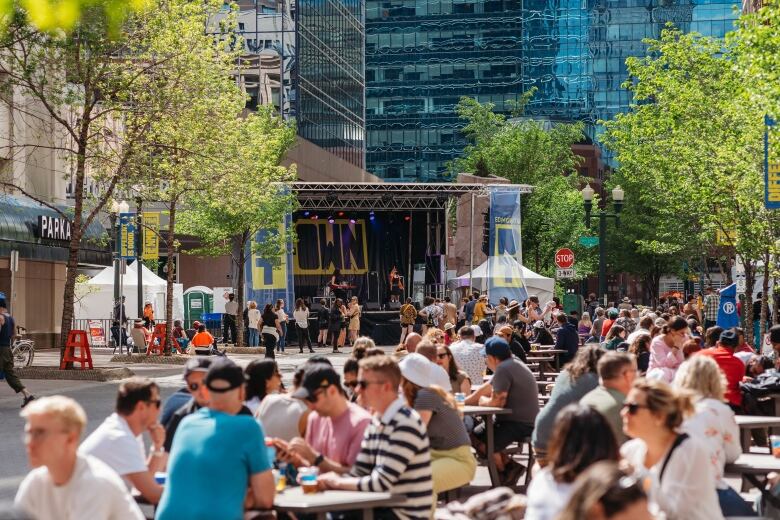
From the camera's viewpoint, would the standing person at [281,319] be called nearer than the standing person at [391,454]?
No

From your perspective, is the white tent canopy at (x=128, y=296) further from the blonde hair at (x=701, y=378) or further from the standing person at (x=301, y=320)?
the blonde hair at (x=701, y=378)

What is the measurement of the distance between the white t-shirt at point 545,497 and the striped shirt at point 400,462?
2388mm

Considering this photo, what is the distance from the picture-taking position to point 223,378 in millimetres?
7375

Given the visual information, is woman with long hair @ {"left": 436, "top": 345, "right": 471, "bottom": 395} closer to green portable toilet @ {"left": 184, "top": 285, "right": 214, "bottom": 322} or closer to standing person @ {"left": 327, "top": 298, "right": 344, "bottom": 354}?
standing person @ {"left": 327, "top": 298, "right": 344, "bottom": 354}

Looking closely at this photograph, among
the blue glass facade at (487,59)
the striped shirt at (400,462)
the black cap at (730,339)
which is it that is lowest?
the striped shirt at (400,462)

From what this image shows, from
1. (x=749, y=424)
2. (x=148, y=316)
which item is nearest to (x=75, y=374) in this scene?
(x=148, y=316)

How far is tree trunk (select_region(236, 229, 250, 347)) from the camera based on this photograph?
4809 cm

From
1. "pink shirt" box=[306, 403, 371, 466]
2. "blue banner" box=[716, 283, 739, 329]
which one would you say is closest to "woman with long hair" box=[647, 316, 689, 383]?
"pink shirt" box=[306, 403, 371, 466]

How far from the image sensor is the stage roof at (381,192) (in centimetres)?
5119

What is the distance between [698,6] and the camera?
156 meters

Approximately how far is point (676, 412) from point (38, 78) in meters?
28.5

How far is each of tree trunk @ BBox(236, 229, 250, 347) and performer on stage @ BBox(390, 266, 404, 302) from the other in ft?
20.3

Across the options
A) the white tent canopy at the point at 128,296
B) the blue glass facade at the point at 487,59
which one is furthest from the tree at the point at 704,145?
the blue glass facade at the point at 487,59

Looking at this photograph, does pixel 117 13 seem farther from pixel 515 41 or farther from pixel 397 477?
pixel 515 41
